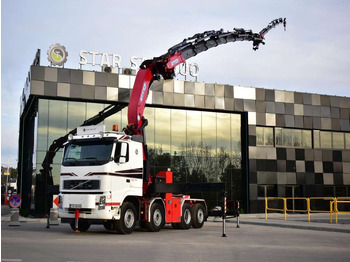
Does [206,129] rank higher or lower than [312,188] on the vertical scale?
higher

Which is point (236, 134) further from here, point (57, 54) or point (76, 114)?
point (57, 54)

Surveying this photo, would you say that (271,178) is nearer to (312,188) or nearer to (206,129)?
(312,188)

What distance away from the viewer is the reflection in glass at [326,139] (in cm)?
4207

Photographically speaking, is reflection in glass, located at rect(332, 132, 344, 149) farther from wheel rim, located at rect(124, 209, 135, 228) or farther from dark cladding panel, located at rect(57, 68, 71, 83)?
wheel rim, located at rect(124, 209, 135, 228)

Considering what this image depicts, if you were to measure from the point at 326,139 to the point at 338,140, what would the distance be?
131cm

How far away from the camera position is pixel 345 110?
141 feet

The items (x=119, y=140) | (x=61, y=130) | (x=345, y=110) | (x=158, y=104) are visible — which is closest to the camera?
(x=119, y=140)

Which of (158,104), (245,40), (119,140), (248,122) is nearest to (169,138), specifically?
(158,104)

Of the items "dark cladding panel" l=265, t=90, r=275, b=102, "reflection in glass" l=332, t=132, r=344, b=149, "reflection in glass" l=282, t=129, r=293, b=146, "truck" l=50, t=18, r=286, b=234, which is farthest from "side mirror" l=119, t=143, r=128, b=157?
"reflection in glass" l=332, t=132, r=344, b=149

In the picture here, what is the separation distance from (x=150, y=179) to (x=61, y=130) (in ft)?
52.7

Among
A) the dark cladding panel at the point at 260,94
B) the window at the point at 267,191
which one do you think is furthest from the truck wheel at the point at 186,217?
the dark cladding panel at the point at 260,94

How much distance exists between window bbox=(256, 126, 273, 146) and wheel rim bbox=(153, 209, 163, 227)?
22.2 meters

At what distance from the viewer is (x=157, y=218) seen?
60.6 ft

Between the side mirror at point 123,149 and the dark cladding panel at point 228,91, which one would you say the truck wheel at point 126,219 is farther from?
the dark cladding panel at point 228,91
